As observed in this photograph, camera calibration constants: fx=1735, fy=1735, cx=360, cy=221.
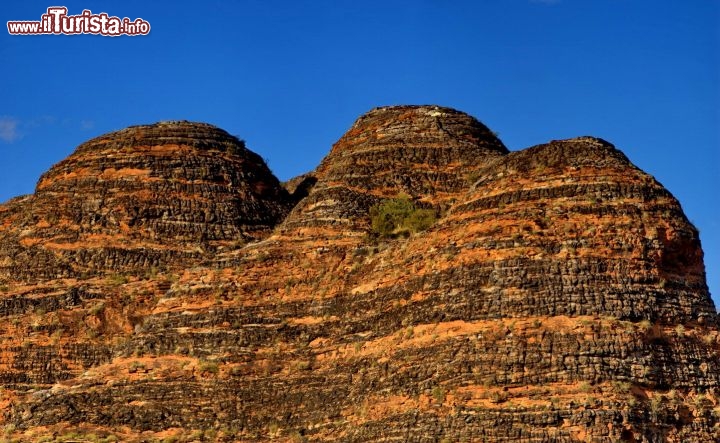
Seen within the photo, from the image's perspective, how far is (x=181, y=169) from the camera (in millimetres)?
64562

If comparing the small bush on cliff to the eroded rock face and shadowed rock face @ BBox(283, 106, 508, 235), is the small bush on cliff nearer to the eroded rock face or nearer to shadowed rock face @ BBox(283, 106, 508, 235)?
shadowed rock face @ BBox(283, 106, 508, 235)

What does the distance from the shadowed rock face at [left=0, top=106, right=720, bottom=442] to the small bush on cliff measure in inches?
25.9

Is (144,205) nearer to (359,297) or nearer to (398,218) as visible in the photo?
(398,218)

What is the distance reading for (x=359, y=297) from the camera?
53.0 metres

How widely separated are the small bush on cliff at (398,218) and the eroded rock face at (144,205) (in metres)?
6.28

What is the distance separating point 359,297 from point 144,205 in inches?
540

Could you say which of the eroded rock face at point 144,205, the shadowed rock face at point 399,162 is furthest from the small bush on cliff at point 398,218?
the eroded rock face at point 144,205

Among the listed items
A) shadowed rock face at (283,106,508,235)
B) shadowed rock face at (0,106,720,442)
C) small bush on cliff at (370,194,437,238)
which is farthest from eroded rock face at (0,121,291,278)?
small bush on cliff at (370,194,437,238)

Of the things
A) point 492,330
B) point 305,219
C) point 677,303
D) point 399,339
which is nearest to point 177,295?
point 305,219

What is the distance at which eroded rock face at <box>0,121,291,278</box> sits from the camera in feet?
207

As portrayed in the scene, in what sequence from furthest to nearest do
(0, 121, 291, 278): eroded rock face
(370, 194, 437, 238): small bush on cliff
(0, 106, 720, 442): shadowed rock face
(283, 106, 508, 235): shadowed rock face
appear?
(0, 121, 291, 278): eroded rock face → (283, 106, 508, 235): shadowed rock face → (370, 194, 437, 238): small bush on cliff → (0, 106, 720, 442): shadowed rock face

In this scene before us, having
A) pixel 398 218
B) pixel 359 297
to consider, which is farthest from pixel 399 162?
pixel 359 297

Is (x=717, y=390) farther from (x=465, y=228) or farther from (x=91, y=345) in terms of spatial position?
(x=91, y=345)

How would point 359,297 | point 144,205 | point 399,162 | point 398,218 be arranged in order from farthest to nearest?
point 144,205 → point 399,162 → point 398,218 → point 359,297
